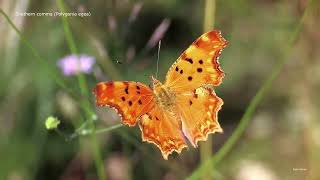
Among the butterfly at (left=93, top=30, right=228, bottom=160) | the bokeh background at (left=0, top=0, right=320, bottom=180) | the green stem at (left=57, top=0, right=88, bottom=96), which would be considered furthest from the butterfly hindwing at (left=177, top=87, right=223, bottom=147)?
the bokeh background at (left=0, top=0, right=320, bottom=180)

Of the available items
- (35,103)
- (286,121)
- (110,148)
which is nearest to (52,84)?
(35,103)

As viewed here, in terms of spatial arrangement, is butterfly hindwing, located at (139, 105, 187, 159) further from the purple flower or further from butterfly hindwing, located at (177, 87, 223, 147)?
the purple flower

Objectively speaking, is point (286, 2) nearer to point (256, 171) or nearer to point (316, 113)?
point (316, 113)

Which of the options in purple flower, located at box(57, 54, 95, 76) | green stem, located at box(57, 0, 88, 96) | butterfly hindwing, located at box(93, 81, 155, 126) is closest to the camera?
butterfly hindwing, located at box(93, 81, 155, 126)

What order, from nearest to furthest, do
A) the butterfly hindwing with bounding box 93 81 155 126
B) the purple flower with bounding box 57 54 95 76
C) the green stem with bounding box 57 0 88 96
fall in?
the butterfly hindwing with bounding box 93 81 155 126 < the green stem with bounding box 57 0 88 96 < the purple flower with bounding box 57 54 95 76

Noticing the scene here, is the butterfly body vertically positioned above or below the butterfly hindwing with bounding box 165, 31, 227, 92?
below

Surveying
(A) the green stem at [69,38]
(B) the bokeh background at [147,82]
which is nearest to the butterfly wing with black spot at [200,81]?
(A) the green stem at [69,38]

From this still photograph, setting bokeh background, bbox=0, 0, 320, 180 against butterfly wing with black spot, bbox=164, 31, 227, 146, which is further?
bokeh background, bbox=0, 0, 320, 180

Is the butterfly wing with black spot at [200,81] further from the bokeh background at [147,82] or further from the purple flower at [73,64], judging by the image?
the purple flower at [73,64]
